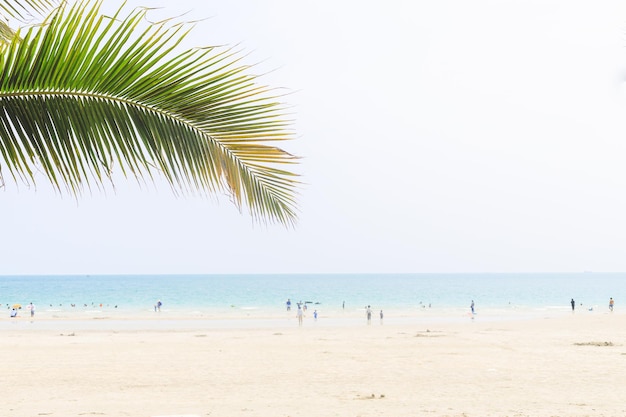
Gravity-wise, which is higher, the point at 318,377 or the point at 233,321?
the point at 318,377

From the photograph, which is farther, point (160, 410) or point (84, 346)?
point (84, 346)

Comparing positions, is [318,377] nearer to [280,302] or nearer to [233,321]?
[233,321]

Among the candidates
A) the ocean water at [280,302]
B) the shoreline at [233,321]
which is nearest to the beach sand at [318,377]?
the shoreline at [233,321]

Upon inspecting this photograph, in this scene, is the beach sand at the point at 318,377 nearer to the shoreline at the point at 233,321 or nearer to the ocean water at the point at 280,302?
the shoreline at the point at 233,321

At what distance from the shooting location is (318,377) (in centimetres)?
1667

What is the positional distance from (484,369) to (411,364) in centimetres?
205

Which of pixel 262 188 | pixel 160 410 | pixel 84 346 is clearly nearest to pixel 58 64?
pixel 262 188

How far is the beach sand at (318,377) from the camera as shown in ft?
41.2

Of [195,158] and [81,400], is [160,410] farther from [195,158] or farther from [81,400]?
[195,158]

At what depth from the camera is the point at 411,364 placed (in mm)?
18953

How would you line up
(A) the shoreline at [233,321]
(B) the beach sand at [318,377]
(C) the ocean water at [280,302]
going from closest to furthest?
(B) the beach sand at [318,377]
(A) the shoreline at [233,321]
(C) the ocean water at [280,302]

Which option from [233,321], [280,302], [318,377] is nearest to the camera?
[318,377]

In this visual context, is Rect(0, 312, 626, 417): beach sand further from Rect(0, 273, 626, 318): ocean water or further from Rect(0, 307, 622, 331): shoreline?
Rect(0, 273, 626, 318): ocean water

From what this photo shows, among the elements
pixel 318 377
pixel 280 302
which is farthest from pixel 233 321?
pixel 280 302
